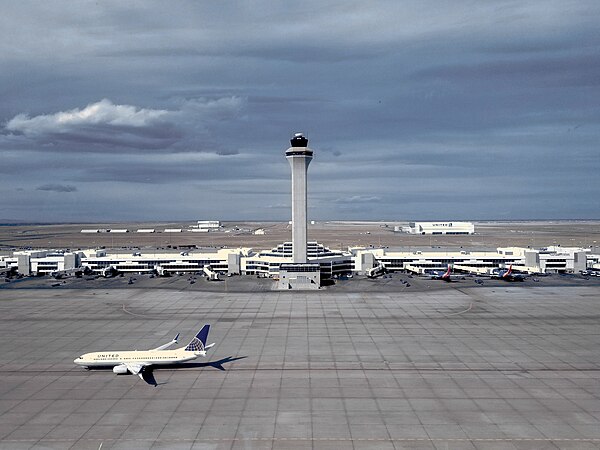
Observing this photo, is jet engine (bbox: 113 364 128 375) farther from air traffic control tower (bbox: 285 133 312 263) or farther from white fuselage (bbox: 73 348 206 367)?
air traffic control tower (bbox: 285 133 312 263)

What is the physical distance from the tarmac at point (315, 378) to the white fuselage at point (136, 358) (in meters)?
1.38

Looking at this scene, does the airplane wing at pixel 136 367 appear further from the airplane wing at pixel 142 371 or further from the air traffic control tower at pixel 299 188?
the air traffic control tower at pixel 299 188

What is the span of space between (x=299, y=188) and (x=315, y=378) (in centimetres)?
8040

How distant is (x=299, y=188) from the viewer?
126250 millimetres

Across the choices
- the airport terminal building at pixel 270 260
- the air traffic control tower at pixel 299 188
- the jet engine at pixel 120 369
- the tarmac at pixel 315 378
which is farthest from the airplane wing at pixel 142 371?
the airport terminal building at pixel 270 260

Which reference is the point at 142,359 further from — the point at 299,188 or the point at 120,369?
the point at 299,188

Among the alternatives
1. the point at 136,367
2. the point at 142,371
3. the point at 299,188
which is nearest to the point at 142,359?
the point at 136,367

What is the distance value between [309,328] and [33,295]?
72724 mm

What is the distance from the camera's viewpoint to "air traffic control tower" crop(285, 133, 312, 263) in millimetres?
124938

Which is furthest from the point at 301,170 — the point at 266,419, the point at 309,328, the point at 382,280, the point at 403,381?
the point at 266,419

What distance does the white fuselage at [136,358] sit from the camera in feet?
174

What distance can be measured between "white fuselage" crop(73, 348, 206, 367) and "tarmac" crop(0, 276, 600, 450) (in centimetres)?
138

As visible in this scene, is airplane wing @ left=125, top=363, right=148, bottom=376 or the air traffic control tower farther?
the air traffic control tower

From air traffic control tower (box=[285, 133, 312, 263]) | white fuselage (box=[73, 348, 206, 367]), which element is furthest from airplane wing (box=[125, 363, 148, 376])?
air traffic control tower (box=[285, 133, 312, 263])
